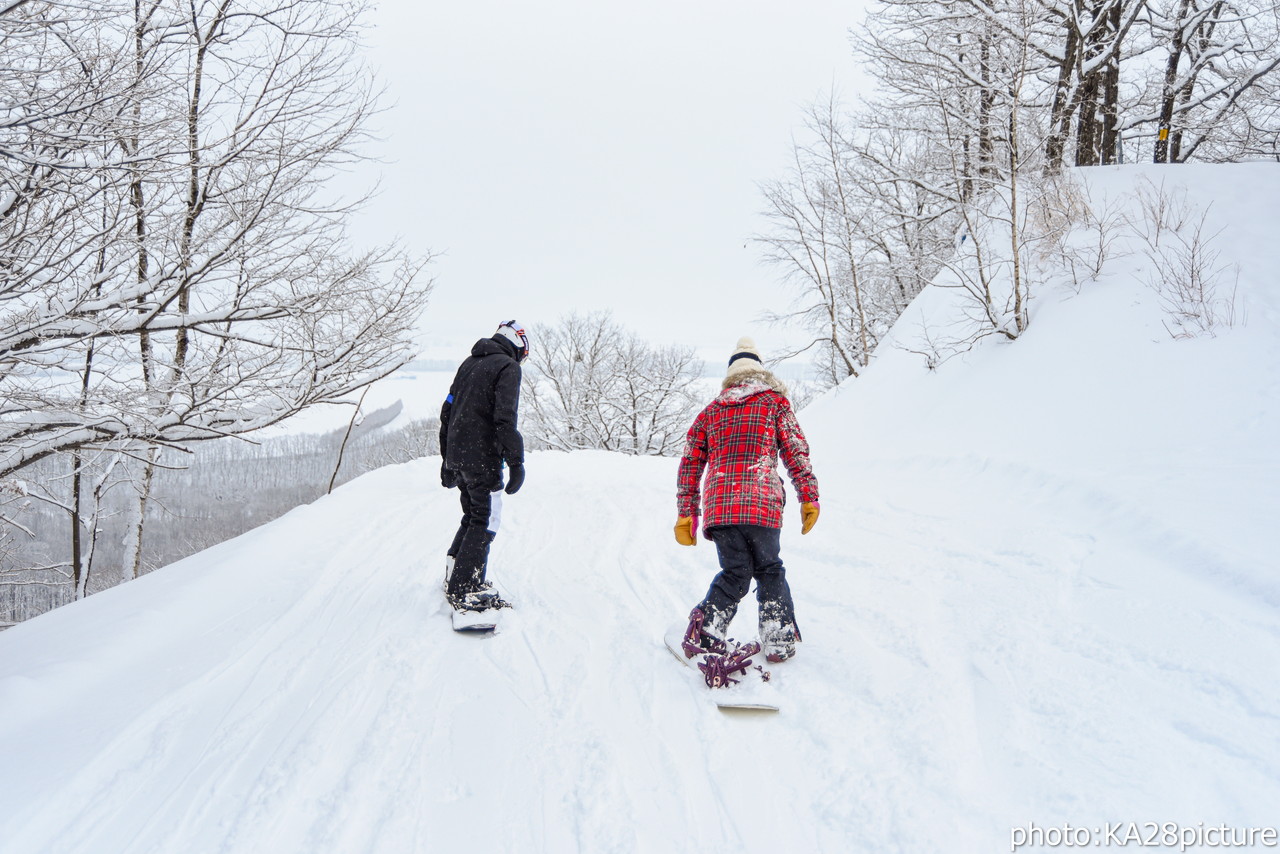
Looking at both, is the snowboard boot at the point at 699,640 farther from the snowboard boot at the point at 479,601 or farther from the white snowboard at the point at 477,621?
the snowboard boot at the point at 479,601

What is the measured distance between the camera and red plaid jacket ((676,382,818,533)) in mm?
3230

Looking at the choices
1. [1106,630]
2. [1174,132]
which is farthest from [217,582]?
[1174,132]

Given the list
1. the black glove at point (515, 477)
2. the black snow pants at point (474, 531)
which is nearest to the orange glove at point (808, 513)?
the black glove at point (515, 477)

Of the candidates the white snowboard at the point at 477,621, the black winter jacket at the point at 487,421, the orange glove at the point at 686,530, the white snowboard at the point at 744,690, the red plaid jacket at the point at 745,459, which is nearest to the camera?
the white snowboard at the point at 744,690

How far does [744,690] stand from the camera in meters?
3.04

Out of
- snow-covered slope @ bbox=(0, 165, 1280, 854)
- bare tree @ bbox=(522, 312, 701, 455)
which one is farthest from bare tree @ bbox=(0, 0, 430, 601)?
bare tree @ bbox=(522, 312, 701, 455)

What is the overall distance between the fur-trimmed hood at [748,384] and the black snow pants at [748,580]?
73 cm

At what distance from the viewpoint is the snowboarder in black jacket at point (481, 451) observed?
3941 millimetres

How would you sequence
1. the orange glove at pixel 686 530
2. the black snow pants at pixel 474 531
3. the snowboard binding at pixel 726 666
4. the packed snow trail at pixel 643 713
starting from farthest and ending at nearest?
the black snow pants at pixel 474 531 → the orange glove at pixel 686 530 → the snowboard binding at pixel 726 666 → the packed snow trail at pixel 643 713

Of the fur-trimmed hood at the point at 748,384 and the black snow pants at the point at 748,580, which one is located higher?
the fur-trimmed hood at the point at 748,384

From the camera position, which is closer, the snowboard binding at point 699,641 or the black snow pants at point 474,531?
the snowboard binding at point 699,641

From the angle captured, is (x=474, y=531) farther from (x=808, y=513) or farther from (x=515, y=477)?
(x=808, y=513)

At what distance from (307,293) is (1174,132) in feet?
62.9

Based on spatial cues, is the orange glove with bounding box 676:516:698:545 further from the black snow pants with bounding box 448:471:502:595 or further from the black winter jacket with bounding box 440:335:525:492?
the black snow pants with bounding box 448:471:502:595
